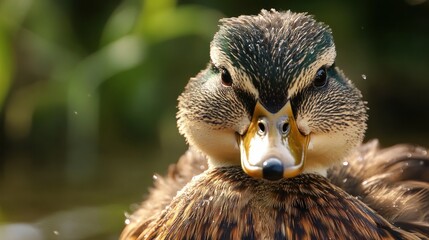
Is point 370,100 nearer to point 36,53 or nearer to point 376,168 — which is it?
point 36,53

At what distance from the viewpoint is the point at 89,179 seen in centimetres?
629

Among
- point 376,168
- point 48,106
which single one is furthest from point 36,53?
point 376,168

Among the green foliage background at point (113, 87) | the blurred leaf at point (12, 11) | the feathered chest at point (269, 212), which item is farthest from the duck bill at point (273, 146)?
the blurred leaf at point (12, 11)

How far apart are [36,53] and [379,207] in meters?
3.63

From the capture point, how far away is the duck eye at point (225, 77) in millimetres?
3279

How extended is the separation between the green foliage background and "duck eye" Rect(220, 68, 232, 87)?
98.4 inches

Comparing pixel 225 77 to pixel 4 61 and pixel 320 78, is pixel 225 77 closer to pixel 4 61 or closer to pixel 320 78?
pixel 320 78

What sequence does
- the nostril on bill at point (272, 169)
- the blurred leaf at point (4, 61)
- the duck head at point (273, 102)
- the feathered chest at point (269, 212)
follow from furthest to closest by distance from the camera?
the blurred leaf at point (4, 61) → the feathered chest at point (269, 212) → the duck head at point (273, 102) → the nostril on bill at point (272, 169)

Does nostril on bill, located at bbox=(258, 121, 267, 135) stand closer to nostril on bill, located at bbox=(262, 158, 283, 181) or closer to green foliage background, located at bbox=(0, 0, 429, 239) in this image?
nostril on bill, located at bbox=(262, 158, 283, 181)

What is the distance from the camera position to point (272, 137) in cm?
302

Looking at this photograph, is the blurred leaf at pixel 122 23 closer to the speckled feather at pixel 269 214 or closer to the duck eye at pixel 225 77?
the speckled feather at pixel 269 214

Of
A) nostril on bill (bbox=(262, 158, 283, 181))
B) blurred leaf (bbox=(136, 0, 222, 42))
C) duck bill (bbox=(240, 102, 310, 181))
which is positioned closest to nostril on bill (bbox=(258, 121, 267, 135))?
duck bill (bbox=(240, 102, 310, 181))

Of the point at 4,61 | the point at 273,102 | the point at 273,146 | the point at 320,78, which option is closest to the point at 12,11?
Result: the point at 4,61

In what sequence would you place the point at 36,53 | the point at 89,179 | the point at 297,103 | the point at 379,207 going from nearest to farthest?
the point at 297,103 < the point at 379,207 < the point at 89,179 < the point at 36,53
